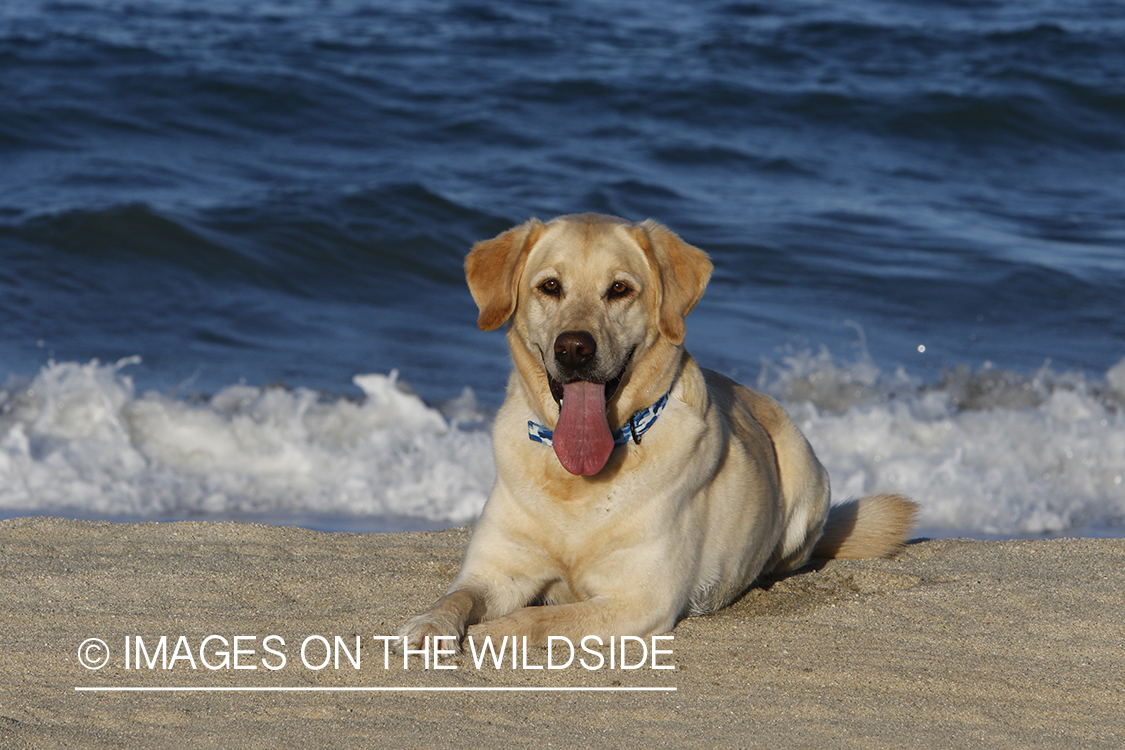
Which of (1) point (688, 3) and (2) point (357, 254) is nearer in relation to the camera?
(2) point (357, 254)

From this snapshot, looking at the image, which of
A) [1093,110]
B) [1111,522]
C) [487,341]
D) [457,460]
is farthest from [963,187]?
[457,460]

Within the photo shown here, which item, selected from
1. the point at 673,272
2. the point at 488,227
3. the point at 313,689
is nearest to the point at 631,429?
the point at 673,272

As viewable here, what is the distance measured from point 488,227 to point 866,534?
7.56 metres

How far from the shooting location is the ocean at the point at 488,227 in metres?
6.98

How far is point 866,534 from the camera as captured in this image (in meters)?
5.09

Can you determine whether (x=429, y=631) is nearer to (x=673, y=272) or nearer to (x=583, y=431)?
(x=583, y=431)

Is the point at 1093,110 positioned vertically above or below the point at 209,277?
above

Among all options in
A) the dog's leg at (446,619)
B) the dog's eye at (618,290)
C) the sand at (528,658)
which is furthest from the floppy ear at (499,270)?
the sand at (528,658)

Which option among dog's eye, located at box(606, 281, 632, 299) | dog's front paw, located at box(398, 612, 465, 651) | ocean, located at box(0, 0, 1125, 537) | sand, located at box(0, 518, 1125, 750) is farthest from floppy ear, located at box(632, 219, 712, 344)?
ocean, located at box(0, 0, 1125, 537)

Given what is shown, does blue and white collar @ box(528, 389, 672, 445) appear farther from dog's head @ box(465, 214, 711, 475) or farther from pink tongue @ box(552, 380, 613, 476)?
pink tongue @ box(552, 380, 613, 476)

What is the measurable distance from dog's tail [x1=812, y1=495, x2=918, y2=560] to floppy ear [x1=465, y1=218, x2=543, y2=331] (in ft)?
6.21

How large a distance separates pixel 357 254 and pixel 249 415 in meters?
4.19

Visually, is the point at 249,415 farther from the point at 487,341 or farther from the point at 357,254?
the point at 357,254

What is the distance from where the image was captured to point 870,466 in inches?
289
